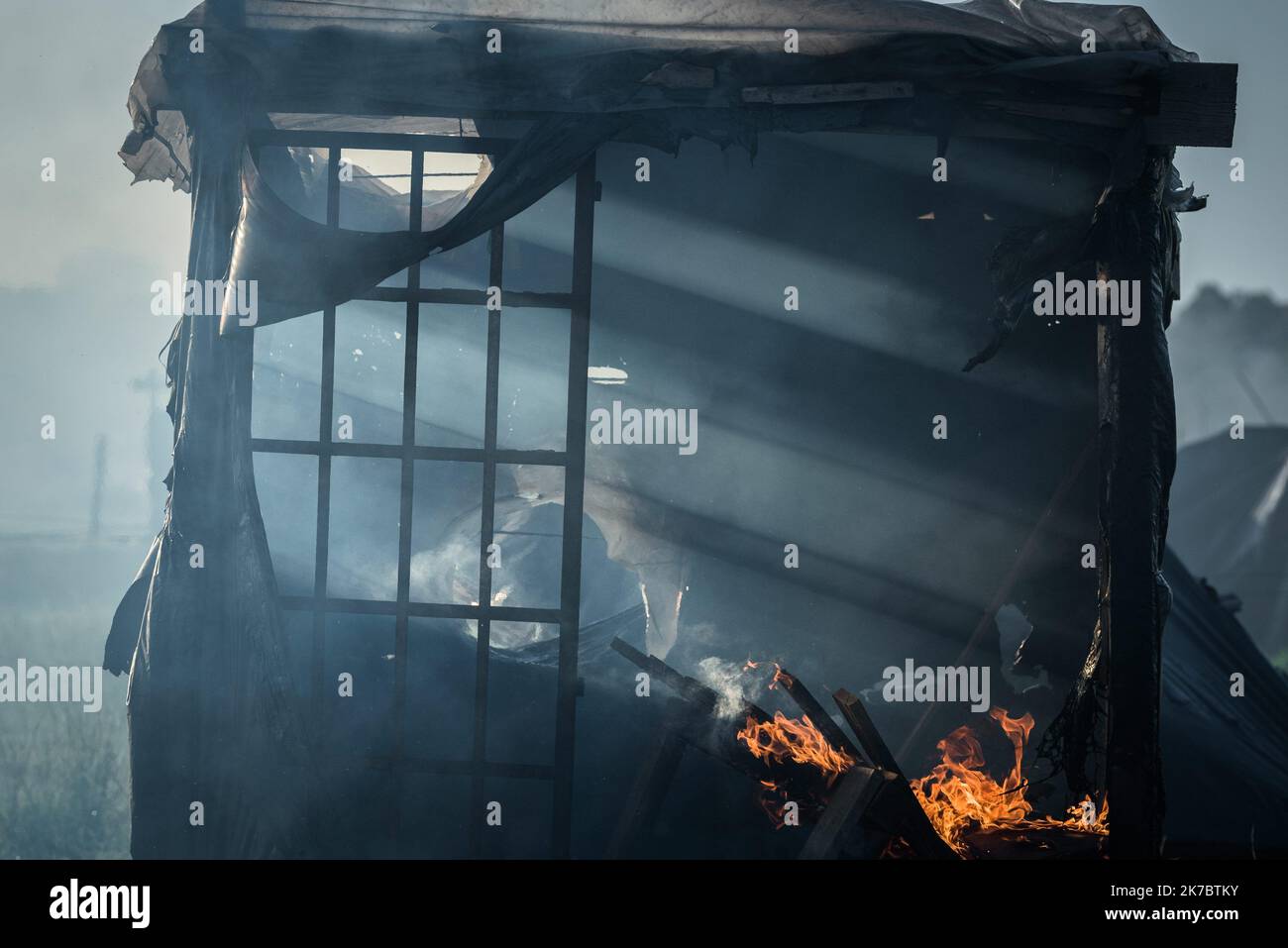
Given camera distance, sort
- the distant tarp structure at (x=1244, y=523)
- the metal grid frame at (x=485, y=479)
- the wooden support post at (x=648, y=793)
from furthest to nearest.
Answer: the distant tarp structure at (x=1244, y=523), the wooden support post at (x=648, y=793), the metal grid frame at (x=485, y=479)

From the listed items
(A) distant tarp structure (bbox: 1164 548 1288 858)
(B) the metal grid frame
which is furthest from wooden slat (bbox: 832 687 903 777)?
(A) distant tarp structure (bbox: 1164 548 1288 858)

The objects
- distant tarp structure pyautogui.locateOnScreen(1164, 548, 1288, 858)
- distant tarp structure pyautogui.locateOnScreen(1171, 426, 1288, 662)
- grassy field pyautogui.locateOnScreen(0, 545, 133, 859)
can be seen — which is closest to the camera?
distant tarp structure pyautogui.locateOnScreen(1164, 548, 1288, 858)

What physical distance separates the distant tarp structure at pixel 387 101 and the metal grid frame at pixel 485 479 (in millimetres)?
199

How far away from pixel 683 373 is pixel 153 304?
385 cm

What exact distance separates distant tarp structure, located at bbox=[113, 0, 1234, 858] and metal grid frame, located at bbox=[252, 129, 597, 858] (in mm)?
199

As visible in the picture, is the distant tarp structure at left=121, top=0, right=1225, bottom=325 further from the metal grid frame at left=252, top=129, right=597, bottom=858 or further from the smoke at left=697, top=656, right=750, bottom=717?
the smoke at left=697, top=656, right=750, bottom=717

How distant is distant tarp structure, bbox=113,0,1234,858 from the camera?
155 inches

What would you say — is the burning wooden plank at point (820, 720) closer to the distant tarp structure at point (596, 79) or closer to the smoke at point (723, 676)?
the smoke at point (723, 676)

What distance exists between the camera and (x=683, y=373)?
7.16m

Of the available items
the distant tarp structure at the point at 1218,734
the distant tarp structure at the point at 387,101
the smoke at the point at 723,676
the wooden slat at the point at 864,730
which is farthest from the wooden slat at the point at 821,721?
the distant tarp structure at the point at 1218,734

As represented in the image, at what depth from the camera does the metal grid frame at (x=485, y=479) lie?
14.0 ft

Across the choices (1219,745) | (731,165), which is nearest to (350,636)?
(731,165)
